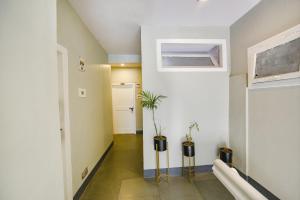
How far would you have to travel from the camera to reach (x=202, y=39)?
256 centimetres

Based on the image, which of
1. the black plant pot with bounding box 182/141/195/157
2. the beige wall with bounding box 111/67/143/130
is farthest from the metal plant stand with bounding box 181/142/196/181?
the beige wall with bounding box 111/67/143/130

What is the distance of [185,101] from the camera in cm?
255

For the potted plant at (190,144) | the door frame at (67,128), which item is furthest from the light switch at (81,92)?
the potted plant at (190,144)

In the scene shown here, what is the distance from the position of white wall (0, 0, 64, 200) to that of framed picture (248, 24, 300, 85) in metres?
2.18

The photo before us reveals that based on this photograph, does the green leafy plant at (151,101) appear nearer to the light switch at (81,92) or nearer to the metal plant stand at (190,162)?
the metal plant stand at (190,162)

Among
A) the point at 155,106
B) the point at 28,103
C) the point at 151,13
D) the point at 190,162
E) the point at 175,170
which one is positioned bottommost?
the point at 175,170

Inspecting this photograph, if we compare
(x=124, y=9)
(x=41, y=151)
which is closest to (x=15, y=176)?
(x=41, y=151)

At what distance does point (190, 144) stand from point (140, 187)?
106 cm

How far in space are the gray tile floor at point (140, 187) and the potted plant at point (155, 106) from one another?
1.99ft

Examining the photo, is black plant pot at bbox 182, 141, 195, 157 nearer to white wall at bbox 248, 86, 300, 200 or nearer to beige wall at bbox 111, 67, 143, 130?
white wall at bbox 248, 86, 300, 200

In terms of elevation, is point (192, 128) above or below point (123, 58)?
below

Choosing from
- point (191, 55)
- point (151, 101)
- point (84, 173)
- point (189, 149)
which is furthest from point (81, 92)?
point (191, 55)

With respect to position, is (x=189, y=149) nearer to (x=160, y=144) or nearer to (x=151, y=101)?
(x=160, y=144)

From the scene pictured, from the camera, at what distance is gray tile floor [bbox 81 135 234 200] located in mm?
2010
